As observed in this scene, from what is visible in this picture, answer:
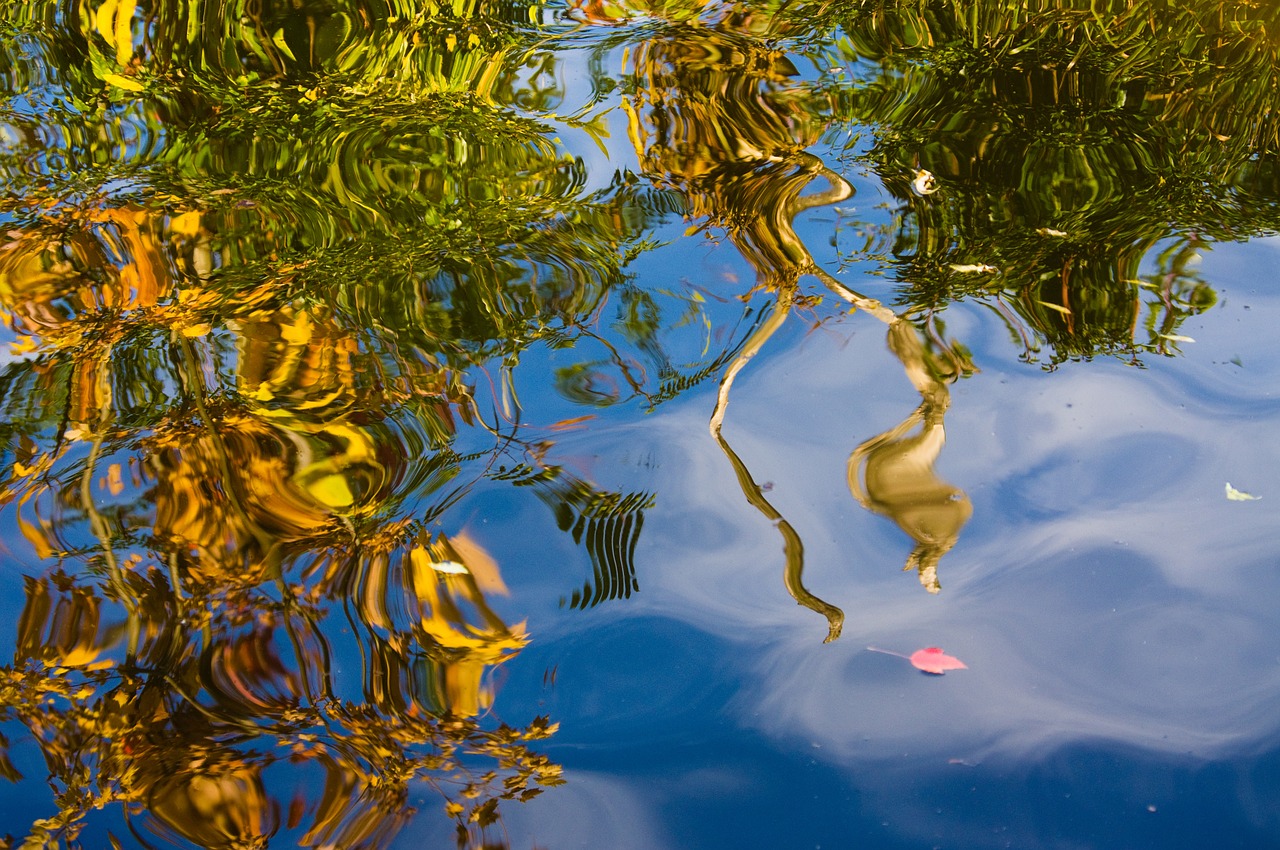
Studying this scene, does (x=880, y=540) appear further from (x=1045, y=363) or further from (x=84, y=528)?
(x=84, y=528)

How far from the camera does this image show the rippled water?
1292 mm

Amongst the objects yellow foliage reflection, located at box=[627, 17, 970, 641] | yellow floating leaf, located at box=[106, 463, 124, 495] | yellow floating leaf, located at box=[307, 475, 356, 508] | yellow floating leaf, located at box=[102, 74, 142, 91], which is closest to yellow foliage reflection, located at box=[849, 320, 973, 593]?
yellow foliage reflection, located at box=[627, 17, 970, 641]

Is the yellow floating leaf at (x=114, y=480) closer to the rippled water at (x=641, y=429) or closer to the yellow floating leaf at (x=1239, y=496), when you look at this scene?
the rippled water at (x=641, y=429)

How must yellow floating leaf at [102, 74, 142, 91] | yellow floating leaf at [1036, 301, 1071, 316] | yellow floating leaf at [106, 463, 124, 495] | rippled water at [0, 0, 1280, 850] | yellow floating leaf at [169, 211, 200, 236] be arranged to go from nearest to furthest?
rippled water at [0, 0, 1280, 850] < yellow floating leaf at [106, 463, 124, 495] < yellow floating leaf at [1036, 301, 1071, 316] < yellow floating leaf at [169, 211, 200, 236] < yellow floating leaf at [102, 74, 142, 91]

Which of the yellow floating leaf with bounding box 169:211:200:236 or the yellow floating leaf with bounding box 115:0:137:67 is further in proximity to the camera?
the yellow floating leaf with bounding box 115:0:137:67

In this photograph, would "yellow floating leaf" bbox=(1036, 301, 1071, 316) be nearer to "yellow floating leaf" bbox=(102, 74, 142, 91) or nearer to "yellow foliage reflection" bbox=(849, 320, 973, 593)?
"yellow foliage reflection" bbox=(849, 320, 973, 593)

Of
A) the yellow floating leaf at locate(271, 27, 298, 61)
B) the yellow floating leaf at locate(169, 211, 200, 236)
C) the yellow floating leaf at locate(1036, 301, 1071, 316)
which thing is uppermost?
the yellow floating leaf at locate(271, 27, 298, 61)

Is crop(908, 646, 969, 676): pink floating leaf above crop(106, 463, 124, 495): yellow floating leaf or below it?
below

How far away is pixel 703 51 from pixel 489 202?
70cm

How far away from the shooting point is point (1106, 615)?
1.37 metres

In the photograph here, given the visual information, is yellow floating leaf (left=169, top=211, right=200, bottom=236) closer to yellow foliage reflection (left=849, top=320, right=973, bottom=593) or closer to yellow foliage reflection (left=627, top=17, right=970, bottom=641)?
yellow foliage reflection (left=627, top=17, right=970, bottom=641)

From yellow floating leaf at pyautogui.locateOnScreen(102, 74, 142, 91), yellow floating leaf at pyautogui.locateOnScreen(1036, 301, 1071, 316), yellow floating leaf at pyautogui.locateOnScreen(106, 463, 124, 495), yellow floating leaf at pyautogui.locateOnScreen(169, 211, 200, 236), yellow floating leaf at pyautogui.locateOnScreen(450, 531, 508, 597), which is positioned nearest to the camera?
yellow floating leaf at pyautogui.locateOnScreen(450, 531, 508, 597)

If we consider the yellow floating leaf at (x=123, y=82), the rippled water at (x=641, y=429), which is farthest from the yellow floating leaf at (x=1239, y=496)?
the yellow floating leaf at (x=123, y=82)

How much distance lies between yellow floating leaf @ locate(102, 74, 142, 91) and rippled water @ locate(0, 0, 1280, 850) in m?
0.01
